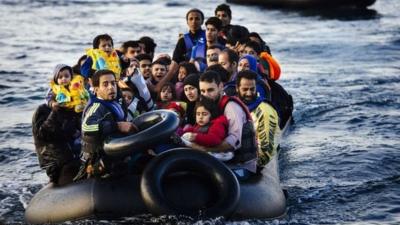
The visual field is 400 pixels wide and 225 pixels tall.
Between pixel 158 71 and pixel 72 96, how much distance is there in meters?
2.21

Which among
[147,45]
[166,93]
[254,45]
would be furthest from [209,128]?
[147,45]

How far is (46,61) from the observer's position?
814 inches

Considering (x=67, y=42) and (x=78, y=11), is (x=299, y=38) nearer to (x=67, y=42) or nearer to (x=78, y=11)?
(x=67, y=42)

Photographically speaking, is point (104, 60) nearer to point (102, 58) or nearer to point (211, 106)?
point (102, 58)

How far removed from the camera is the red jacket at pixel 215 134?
7930 millimetres

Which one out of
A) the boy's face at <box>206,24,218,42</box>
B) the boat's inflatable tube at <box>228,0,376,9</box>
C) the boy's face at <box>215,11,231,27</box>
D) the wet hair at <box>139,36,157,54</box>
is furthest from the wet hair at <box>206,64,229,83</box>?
the boat's inflatable tube at <box>228,0,376,9</box>

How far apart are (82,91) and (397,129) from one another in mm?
6231

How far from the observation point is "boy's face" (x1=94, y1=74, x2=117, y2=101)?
25.3ft

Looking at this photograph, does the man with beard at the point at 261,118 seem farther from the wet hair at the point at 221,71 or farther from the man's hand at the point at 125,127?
the man's hand at the point at 125,127

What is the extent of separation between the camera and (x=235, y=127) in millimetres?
7945

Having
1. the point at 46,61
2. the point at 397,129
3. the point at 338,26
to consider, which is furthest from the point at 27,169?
the point at 338,26

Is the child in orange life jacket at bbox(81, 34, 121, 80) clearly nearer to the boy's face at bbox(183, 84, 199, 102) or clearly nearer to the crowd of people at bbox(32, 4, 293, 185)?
the crowd of people at bbox(32, 4, 293, 185)

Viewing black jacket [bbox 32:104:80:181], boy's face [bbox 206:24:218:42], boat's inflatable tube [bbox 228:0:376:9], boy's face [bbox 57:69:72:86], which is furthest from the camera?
boat's inflatable tube [bbox 228:0:376:9]

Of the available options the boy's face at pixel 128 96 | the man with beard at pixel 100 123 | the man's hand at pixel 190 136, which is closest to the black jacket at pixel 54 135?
the man with beard at pixel 100 123
